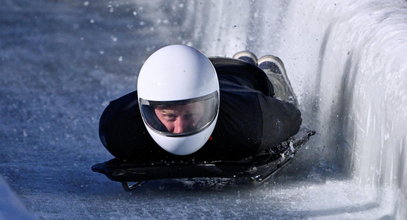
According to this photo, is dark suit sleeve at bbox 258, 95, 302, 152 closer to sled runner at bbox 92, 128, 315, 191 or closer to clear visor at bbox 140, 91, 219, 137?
sled runner at bbox 92, 128, 315, 191

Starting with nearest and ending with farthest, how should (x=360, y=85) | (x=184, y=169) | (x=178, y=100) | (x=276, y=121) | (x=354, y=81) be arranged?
(x=178, y=100) → (x=184, y=169) → (x=276, y=121) → (x=360, y=85) → (x=354, y=81)

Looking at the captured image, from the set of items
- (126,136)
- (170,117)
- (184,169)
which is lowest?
(184,169)

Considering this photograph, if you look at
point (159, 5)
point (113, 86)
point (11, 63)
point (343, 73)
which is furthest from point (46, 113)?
point (159, 5)

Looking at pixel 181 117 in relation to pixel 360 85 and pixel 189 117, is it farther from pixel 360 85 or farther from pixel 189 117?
pixel 360 85

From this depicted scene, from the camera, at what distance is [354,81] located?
427 centimetres

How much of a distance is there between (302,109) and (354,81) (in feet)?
3.09

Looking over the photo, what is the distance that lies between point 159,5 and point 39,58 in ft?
7.48

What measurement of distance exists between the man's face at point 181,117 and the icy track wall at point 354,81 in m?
0.75

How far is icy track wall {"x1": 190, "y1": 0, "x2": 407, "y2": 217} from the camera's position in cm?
358

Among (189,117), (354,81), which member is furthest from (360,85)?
(189,117)

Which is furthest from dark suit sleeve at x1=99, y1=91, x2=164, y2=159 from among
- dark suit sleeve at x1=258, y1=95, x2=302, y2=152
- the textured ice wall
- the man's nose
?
the textured ice wall

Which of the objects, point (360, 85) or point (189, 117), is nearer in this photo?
point (189, 117)

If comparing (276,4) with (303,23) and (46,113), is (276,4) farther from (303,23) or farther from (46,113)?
(46,113)

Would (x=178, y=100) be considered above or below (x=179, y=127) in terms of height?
above
